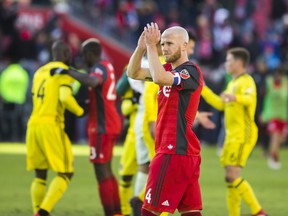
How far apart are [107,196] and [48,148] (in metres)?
1.00

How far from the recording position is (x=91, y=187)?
1722 centimetres

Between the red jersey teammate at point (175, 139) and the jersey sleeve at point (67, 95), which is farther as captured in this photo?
the jersey sleeve at point (67, 95)

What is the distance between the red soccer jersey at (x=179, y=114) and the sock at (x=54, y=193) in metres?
2.91

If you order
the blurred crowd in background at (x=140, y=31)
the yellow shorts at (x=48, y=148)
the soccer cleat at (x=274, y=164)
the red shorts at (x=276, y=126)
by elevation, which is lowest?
the soccer cleat at (x=274, y=164)

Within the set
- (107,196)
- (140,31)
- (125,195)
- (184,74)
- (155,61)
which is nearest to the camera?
(155,61)

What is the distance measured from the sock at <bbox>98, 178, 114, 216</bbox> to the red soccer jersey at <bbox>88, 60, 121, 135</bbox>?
0.69 m

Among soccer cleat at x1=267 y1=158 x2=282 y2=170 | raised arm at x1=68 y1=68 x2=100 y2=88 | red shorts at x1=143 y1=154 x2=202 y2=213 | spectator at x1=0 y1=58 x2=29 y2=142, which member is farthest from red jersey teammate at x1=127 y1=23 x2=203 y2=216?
spectator at x1=0 y1=58 x2=29 y2=142

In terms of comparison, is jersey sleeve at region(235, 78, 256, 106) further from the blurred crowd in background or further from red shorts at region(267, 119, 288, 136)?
the blurred crowd in background

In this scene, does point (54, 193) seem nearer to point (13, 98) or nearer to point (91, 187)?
point (91, 187)

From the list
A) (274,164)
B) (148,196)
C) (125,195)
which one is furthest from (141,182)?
(274,164)

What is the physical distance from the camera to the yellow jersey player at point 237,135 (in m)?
13.2

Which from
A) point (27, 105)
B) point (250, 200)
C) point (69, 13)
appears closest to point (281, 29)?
point (69, 13)

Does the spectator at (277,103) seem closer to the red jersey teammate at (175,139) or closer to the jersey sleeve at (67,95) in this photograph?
the jersey sleeve at (67,95)

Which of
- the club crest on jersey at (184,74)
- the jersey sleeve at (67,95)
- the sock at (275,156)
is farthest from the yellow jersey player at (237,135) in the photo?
the sock at (275,156)
